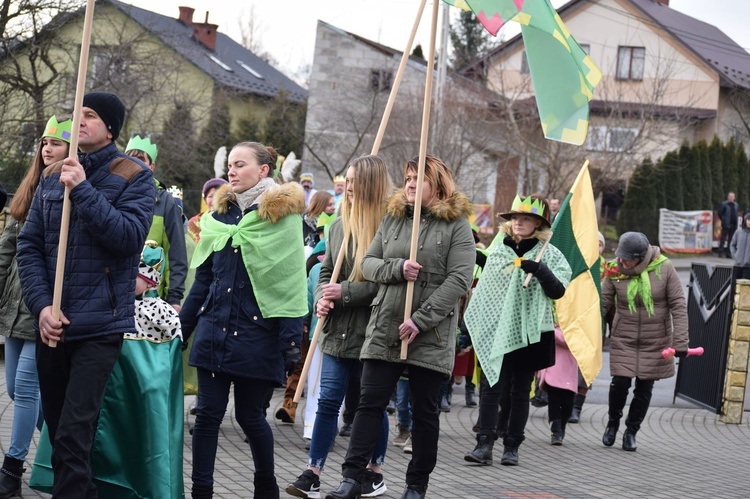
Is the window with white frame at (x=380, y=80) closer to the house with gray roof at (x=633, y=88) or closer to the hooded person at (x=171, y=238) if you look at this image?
the house with gray roof at (x=633, y=88)

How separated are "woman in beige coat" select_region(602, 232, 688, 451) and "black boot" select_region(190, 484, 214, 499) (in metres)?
5.02

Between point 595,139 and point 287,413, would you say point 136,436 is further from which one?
point 595,139

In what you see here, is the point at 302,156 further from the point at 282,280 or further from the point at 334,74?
the point at 282,280

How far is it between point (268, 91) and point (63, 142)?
147 ft

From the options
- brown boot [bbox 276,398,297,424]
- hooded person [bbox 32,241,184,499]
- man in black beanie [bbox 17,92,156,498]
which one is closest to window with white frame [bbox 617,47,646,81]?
brown boot [bbox 276,398,297,424]

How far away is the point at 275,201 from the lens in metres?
5.92

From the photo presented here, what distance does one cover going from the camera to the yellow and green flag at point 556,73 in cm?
648

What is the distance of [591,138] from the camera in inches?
1452

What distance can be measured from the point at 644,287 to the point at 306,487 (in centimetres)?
445

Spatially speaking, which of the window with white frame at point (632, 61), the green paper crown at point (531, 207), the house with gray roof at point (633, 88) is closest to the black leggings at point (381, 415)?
the green paper crown at point (531, 207)

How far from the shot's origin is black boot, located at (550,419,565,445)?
9.67 meters

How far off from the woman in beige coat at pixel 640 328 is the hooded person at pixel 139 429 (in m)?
5.15

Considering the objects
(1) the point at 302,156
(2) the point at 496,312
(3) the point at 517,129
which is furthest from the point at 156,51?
(2) the point at 496,312

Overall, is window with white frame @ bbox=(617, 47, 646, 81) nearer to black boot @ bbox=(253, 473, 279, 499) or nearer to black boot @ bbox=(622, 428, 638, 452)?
black boot @ bbox=(622, 428, 638, 452)
